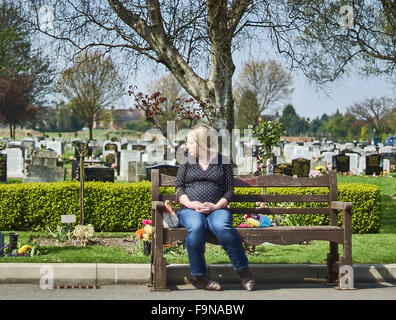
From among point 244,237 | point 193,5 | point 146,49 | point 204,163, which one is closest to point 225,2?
point 193,5

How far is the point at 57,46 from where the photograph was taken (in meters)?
11.8

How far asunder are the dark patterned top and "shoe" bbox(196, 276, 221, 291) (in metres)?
0.77

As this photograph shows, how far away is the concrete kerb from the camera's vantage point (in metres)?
6.27

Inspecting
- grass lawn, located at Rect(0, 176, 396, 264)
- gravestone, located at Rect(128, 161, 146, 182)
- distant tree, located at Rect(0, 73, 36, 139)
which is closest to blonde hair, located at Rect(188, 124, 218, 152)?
grass lawn, located at Rect(0, 176, 396, 264)

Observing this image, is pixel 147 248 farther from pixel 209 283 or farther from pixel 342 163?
pixel 342 163

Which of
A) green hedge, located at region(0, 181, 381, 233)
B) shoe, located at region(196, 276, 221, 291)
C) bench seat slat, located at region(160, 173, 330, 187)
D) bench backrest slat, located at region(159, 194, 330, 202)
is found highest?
bench seat slat, located at region(160, 173, 330, 187)

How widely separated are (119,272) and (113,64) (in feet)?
23.3

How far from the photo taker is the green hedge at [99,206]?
10391 millimetres

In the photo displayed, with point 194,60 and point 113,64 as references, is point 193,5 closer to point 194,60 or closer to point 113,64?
point 194,60

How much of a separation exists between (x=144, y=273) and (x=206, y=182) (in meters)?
1.11

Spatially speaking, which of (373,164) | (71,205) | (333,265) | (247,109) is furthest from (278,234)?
(247,109)

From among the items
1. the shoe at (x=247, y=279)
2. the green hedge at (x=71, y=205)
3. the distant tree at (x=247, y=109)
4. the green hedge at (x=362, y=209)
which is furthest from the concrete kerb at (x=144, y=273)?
the distant tree at (x=247, y=109)

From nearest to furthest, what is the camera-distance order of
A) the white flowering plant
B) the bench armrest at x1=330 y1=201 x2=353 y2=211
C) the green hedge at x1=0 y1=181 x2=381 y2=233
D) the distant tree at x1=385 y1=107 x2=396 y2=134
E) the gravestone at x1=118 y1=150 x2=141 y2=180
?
the bench armrest at x1=330 y1=201 x2=353 y2=211, the white flowering plant, the green hedge at x1=0 y1=181 x2=381 y2=233, the gravestone at x1=118 y1=150 x2=141 y2=180, the distant tree at x1=385 y1=107 x2=396 y2=134

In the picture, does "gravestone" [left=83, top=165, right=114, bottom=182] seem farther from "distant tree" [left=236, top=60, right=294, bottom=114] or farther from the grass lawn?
"distant tree" [left=236, top=60, right=294, bottom=114]
